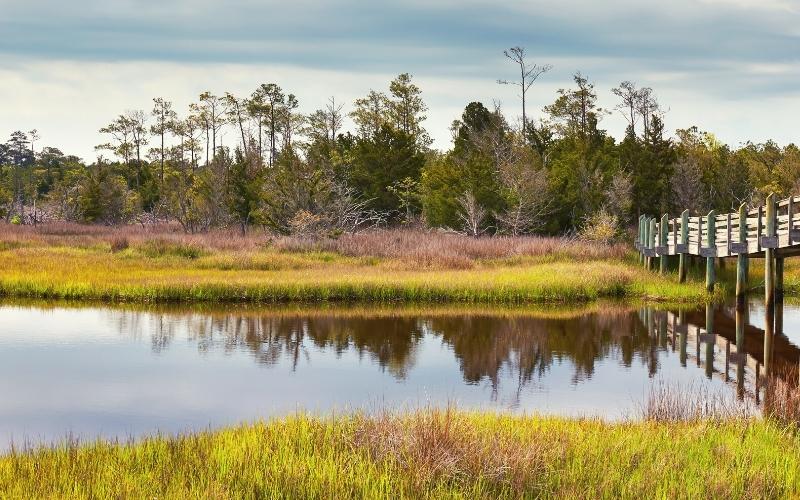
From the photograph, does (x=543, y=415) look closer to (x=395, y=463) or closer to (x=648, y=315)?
(x=395, y=463)

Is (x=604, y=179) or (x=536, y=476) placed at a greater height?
(x=604, y=179)

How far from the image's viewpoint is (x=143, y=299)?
86.4 feet

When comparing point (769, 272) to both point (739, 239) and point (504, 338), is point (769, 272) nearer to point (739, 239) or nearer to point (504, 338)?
point (739, 239)

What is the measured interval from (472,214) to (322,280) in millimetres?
18232

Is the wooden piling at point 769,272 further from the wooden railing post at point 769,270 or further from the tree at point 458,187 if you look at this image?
the tree at point 458,187

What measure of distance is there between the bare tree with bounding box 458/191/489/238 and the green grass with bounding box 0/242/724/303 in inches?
368

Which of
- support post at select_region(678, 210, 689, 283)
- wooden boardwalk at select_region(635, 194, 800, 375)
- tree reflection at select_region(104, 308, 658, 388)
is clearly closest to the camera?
tree reflection at select_region(104, 308, 658, 388)

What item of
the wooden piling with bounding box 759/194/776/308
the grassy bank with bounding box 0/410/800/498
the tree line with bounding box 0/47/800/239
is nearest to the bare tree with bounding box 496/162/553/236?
the tree line with bounding box 0/47/800/239

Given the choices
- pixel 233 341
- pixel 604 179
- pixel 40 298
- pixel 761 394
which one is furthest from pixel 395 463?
pixel 604 179

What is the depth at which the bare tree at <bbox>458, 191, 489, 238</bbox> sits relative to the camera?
4488 centimetres

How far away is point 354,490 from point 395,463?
2.39 feet

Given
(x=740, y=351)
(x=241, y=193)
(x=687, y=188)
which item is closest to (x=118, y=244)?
(x=241, y=193)

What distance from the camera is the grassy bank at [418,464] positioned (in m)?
7.68

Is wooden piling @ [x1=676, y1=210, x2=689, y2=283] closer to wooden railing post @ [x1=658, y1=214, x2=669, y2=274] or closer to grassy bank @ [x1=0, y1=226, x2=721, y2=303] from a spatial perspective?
grassy bank @ [x1=0, y1=226, x2=721, y2=303]
